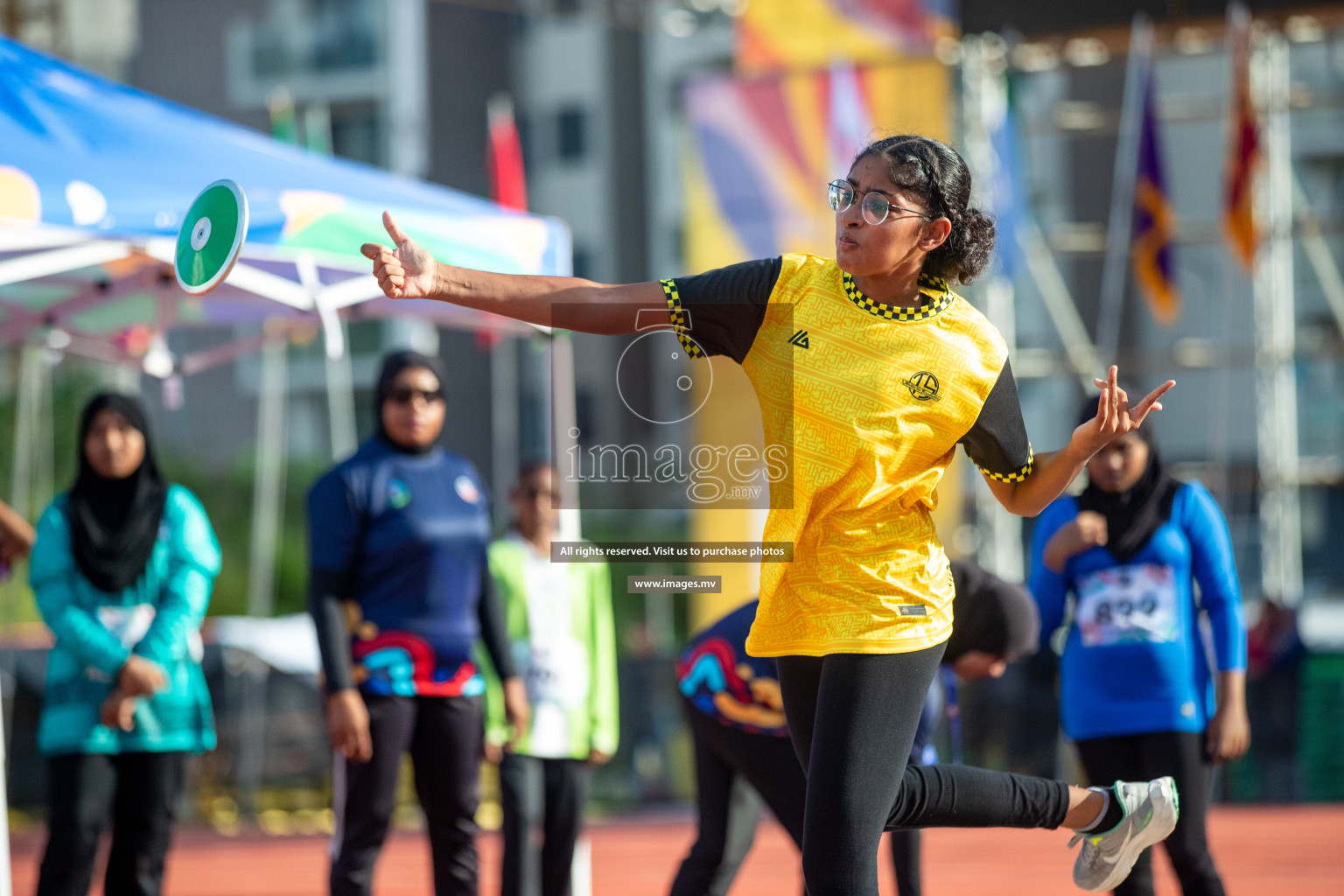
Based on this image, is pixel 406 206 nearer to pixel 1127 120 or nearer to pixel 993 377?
pixel 993 377

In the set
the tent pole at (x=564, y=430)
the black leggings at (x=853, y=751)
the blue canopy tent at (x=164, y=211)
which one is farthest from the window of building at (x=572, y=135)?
the black leggings at (x=853, y=751)

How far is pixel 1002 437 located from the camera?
2766 millimetres

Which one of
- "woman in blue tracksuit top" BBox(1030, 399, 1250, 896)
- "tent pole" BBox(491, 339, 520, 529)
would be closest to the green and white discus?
"woman in blue tracksuit top" BBox(1030, 399, 1250, 896)

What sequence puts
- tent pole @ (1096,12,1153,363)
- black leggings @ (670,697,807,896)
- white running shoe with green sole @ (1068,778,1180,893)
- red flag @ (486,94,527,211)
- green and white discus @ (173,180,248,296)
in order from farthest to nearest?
tent pole @ (1096,12,1153,363)
red flag @ (486,94,527,211)
black leggings @ (670,697,807,896)
green and white discus @ (173,180,248,296)
white running shoe with green sole @ (1068,778,1180,893)

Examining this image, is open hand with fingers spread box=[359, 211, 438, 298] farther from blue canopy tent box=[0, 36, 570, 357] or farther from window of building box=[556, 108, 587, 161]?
window of building box=[556, 108, 587, 161]

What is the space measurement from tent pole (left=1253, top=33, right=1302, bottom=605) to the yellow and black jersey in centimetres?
1144

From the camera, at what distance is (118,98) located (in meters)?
4.66

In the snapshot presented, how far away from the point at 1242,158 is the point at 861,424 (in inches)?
415

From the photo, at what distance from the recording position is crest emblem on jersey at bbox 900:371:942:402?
2.69 metres

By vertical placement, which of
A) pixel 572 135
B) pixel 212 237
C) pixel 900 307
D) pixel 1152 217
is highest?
pixel 572 135

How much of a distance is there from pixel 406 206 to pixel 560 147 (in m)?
25.2

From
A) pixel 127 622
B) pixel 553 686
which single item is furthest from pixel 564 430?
pixel 127 622

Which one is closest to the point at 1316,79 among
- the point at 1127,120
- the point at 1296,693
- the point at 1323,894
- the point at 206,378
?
the point at 1127,120

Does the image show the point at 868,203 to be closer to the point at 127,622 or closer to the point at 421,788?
the point at 421,788
